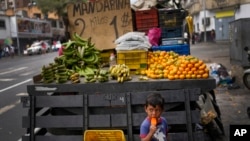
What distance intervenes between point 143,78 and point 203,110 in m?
2.09

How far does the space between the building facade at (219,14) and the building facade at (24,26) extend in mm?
28019

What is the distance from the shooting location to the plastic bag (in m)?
6.81

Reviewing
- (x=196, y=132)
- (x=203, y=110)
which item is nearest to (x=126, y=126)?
(x=196, y=132)

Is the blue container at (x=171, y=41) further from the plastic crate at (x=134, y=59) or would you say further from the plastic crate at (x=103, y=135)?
the plastic crate at (x=103, y=135)

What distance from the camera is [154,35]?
6844 millimetres

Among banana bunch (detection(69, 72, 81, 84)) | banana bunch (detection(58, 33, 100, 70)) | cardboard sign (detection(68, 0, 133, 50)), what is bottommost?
banana bunch (detection(69, 72, 81, 84))

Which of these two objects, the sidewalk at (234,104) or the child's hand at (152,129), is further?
the sidewalk at (234,104)

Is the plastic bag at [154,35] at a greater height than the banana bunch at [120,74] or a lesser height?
Result: greater

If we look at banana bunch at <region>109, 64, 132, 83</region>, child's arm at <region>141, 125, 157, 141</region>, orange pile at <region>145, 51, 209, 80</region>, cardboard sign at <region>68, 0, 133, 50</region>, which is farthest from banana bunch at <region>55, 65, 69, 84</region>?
child's arm at <region>141, 125, 157, 141</region>

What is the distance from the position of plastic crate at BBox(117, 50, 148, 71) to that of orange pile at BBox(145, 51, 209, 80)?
12 centimetres

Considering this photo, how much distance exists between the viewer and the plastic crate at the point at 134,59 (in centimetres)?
558

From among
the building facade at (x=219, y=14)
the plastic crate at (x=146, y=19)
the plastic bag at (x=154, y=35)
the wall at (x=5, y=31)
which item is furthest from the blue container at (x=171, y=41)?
the wall at (x=5, y=31)

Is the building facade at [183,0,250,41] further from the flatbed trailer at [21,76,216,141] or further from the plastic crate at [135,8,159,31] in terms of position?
the flatbed trailer at [21,76,216,141]

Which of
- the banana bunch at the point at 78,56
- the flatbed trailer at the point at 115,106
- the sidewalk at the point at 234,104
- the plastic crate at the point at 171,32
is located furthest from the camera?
the plastic crate at the point at 171,32
